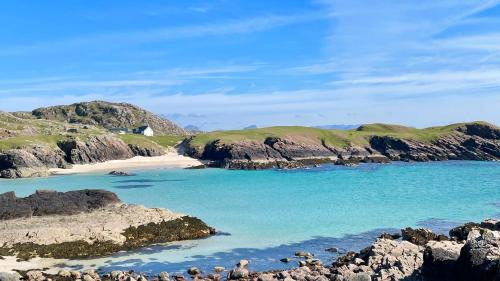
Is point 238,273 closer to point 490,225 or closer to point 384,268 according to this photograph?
point 384,268

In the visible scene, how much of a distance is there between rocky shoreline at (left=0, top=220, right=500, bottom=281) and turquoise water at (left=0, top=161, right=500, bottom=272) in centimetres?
214

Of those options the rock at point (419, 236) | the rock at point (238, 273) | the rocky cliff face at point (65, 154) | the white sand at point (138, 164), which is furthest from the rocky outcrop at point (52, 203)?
the white sand at point (138, 164)

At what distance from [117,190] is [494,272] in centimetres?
6329

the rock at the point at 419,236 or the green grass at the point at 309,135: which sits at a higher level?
the green grass at the point at 309,135

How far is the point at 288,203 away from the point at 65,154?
241 feet

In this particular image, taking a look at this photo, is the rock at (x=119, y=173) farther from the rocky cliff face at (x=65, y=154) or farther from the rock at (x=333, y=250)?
the rock at (x=333, y=250)

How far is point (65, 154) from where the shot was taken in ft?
375

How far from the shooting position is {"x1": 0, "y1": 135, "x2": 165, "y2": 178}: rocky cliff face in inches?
3893

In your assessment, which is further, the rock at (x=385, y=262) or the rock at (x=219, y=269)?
the rock at (x=219, y=269)

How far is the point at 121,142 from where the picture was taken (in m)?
127

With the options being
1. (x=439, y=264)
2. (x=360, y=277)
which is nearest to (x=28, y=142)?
(x=360, y=277)

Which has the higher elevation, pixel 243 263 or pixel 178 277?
pixel 243 263

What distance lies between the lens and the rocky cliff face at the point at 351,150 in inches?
4852

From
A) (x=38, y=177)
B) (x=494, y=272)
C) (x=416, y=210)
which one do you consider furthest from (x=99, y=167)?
(x=494, y=272)
